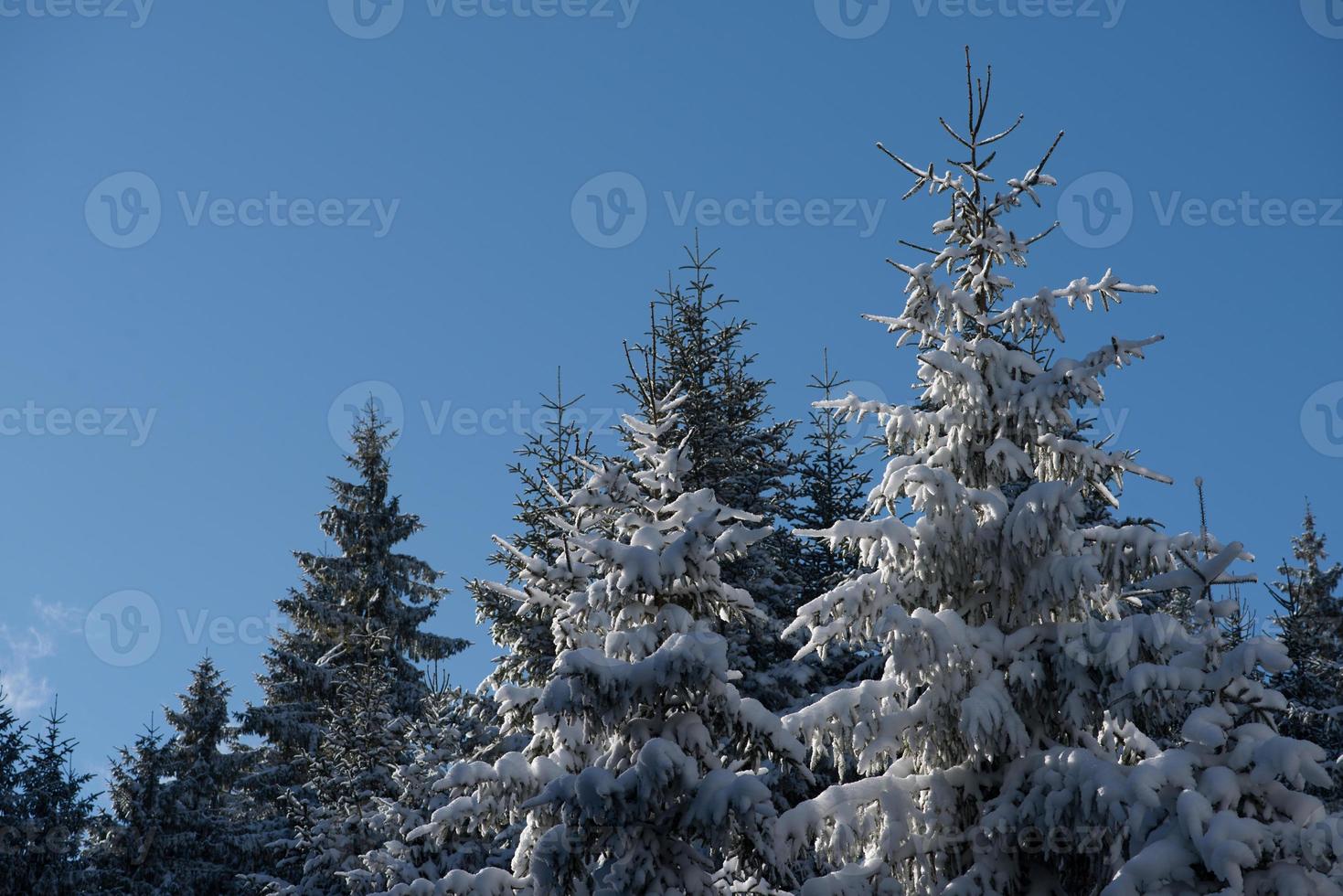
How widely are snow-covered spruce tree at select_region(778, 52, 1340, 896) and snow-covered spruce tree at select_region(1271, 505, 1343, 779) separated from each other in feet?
31.8

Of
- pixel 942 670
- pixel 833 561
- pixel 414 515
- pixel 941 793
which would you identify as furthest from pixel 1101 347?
pixel 414 515

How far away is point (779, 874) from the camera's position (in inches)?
412

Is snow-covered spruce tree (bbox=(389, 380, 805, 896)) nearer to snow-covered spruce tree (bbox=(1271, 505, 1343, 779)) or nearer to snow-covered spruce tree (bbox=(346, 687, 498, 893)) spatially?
snow-covered spruce tree (bbox=(346, 687, 498, 893))

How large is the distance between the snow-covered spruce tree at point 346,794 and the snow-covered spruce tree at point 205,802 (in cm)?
151

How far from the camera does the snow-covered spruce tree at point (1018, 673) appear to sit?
9.03m

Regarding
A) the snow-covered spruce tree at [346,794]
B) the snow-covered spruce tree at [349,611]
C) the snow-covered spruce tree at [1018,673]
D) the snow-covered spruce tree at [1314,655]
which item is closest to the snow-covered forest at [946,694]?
the snow-covered spruce tree at [1018,673]

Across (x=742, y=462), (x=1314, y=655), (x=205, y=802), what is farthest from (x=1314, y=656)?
(x=205, y=802)

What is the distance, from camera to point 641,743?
11.1m

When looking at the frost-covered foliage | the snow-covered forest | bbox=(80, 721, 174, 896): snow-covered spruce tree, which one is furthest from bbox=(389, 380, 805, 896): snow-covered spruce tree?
bbox=(80, 721, 174, 896): snow-covered spruce tree

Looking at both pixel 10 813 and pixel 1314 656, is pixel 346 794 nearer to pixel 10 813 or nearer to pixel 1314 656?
pixel 10 813

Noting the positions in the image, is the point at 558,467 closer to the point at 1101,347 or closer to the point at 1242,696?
the point at 1101,347

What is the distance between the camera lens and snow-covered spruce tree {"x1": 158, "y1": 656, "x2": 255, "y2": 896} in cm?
2714

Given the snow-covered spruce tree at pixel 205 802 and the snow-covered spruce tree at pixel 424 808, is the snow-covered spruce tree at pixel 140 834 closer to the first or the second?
the snow-covered spruce tree at pixel 205 802

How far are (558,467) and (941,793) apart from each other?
1435cm
